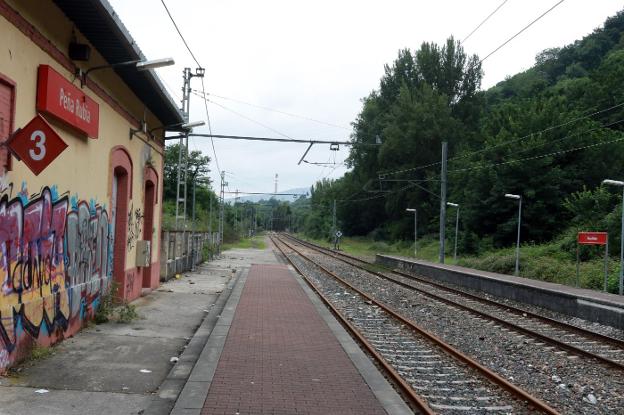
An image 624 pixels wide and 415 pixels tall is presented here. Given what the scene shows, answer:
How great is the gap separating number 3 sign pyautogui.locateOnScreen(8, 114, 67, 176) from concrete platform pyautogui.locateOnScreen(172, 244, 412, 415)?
2.68 m

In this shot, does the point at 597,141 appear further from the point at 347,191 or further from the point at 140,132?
the point at 347,191

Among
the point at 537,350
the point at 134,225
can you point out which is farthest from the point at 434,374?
the point at 134,225

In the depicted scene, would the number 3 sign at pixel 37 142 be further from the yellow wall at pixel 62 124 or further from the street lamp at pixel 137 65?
the street lamp at pixel 137 65

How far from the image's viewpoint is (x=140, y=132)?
44.5ft

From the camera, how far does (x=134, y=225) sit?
13.8m

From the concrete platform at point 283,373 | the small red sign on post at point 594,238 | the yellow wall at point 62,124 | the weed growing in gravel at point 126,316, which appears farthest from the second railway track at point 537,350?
the yellow wall at point 62,124

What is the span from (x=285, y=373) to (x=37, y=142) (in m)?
3.87

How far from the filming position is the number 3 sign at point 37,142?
562 cm

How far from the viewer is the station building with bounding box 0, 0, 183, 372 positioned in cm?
655

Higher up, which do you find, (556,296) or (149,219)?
(149,219)

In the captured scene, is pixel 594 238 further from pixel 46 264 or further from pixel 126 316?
pixel 46 264

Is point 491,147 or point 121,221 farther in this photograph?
point 491,147

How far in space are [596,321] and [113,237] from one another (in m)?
11.6

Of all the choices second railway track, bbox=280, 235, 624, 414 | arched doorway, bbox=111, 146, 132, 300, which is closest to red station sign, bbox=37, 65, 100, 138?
arched doorway, bbox=111, 146, 132, 300
